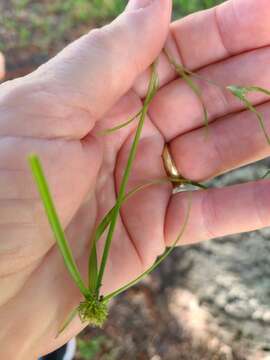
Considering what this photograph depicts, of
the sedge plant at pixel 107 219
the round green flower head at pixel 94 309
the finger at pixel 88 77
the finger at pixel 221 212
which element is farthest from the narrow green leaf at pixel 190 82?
the round green flower head at pixel 94 309

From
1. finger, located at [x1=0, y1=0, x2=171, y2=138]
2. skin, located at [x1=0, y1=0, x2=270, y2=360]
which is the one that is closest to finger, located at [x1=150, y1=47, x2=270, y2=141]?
skin, located at [x1=0, y1=0, x2=270, y2=360]

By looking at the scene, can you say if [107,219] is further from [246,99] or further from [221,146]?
[246,99]

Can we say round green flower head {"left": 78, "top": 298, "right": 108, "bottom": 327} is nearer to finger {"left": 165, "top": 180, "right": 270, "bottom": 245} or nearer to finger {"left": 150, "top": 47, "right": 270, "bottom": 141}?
finger {"left": 165, "top": 180, "right": 270, "bottom": 245}

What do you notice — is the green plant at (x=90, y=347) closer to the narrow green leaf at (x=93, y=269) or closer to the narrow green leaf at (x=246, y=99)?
the narrow green leaf at (x=93, y=269)

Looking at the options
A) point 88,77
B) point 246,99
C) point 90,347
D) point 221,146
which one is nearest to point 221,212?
point 221,146

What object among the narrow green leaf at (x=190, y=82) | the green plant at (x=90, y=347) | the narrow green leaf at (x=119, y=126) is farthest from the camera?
the green plant at (x=90, y=347)
